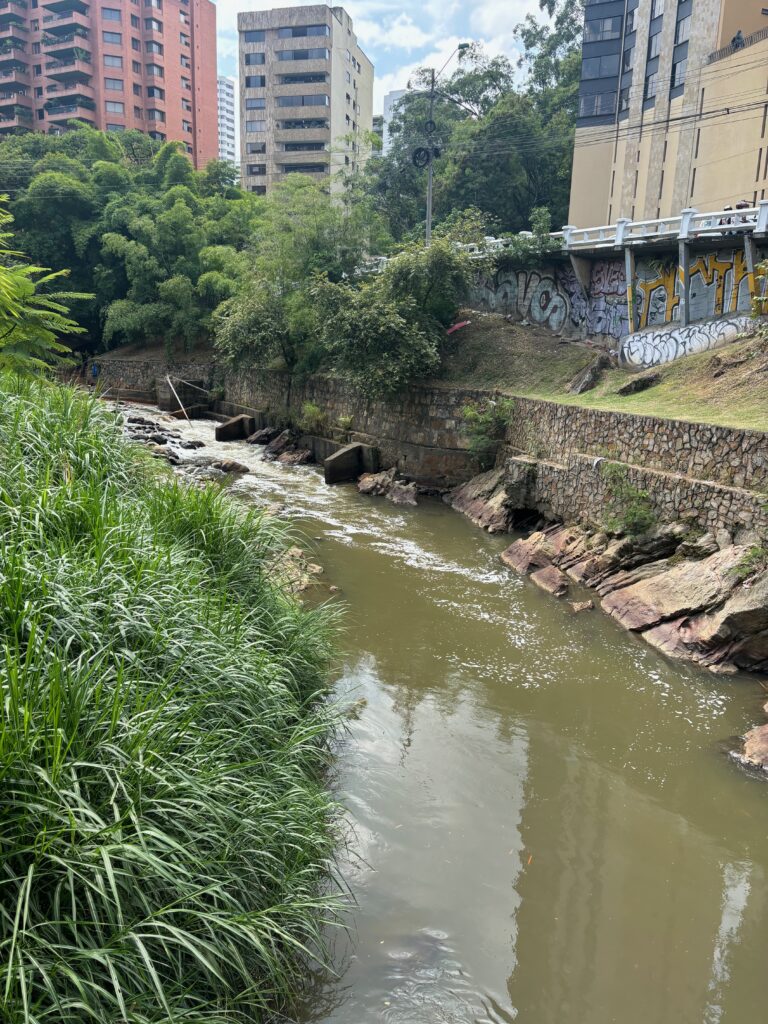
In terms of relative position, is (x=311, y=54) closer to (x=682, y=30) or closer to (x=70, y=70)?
(x=70, y=70)

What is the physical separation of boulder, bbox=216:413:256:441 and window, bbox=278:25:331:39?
3877 cm

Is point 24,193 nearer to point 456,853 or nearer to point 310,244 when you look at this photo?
point 310,244

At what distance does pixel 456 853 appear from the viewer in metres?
5.35

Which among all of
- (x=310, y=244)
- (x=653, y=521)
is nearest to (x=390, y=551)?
(x=653, y=521)

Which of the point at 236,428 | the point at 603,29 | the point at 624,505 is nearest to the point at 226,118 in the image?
the point at 603,29

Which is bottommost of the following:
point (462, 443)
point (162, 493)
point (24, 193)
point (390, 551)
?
point (390, 551)

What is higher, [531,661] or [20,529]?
[20,529]

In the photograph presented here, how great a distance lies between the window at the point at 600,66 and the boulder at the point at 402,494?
1878 cm

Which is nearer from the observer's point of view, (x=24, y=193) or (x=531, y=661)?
(x=531, y=661)

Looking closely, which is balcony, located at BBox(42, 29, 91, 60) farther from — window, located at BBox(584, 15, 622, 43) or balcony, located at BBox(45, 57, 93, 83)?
window, located at BBox(584, 15, 622, 43)

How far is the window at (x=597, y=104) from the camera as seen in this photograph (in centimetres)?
2600

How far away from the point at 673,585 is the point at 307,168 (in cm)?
5035

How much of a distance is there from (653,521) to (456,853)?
24.8 ft

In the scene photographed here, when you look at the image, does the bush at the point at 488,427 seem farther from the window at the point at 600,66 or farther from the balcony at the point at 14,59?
the balcony at the point at 14,59
